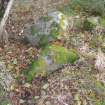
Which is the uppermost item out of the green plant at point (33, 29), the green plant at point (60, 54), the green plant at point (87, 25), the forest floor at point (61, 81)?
the green plant at point (33, 29)

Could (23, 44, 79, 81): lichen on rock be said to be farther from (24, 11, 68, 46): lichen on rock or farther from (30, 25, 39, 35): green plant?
(30, 25, 39, 35): green plant

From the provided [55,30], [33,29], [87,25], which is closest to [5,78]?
[33,29]

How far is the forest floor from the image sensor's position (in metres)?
7.18

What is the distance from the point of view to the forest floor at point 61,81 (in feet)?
23.6

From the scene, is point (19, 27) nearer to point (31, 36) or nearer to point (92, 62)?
point (31, 36)

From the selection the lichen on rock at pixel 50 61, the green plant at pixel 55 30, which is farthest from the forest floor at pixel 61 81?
the green plant at pixel 55 30

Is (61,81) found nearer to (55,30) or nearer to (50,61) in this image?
(50,61)

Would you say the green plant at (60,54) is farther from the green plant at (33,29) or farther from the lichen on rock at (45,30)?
the green plant at (33,29)

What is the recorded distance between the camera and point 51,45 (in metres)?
8.36

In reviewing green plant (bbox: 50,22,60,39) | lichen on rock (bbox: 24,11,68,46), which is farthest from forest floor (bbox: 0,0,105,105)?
green plant (bbox: 50,22,60,39)

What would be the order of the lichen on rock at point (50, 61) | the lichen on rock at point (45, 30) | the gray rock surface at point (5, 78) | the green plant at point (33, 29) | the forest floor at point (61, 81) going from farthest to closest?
the green plant at point (33, 29) < the lichen on rock at point (45, 30) < the lichen on rock at point (50, 61) < the gray rock surface at point (5, 78) < the forest floor at point (61, 81)

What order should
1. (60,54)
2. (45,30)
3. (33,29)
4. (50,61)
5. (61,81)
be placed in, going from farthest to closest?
1. (33,29)
2. (45,30)
3. (60,54)
4. (50,61)
5. (61,81)

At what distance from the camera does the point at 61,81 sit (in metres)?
7.48

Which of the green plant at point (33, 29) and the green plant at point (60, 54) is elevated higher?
the green plant at point (33, 29)
